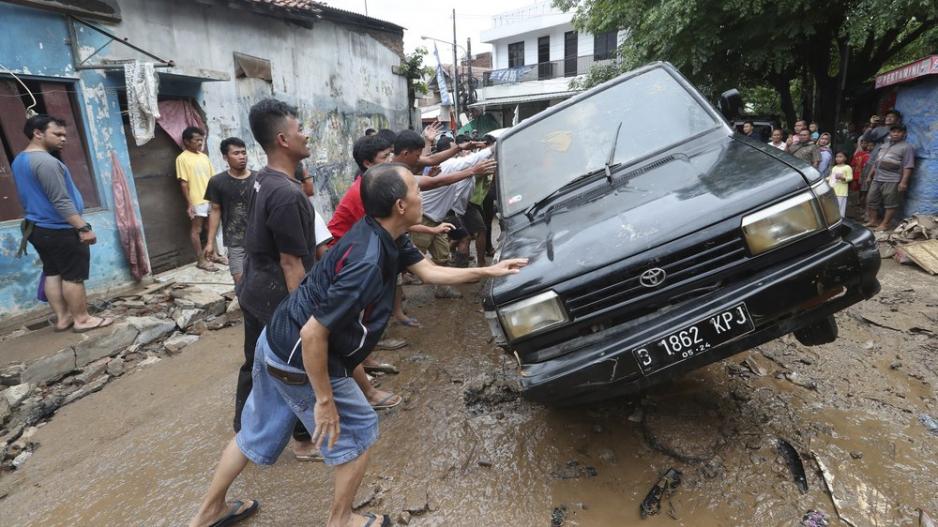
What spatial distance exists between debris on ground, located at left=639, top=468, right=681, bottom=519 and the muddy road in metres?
0.03

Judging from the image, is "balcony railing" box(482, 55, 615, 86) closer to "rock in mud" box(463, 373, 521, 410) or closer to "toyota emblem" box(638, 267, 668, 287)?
"rock in mud" box(463, 373, 521, 410)

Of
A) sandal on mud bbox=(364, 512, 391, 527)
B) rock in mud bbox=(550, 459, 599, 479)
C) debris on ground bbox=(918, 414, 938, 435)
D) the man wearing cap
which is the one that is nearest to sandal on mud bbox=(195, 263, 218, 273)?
sandal on mud bbox=(364, 512, 391, 527)

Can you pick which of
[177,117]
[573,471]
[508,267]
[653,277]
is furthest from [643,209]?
[177,117]

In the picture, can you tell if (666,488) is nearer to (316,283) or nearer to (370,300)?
(370,300)

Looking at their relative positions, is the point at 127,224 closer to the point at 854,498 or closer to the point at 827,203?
the point at 827,203

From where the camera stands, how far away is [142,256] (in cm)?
559

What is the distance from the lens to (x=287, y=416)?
192cm

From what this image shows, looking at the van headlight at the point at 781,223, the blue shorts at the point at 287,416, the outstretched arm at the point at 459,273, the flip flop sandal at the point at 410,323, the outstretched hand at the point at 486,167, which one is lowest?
the flip flop sandal at the point at 410,323

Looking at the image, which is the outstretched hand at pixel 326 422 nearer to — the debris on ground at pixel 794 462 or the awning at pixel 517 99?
the debris on ground at pixel 794 462

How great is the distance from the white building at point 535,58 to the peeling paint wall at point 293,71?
1561 centimetres

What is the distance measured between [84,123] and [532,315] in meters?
5.60

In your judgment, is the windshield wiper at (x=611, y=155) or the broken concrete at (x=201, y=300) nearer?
the windshield wiper at (x=611, y=155)

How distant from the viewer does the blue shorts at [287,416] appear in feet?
Answer: 5.92

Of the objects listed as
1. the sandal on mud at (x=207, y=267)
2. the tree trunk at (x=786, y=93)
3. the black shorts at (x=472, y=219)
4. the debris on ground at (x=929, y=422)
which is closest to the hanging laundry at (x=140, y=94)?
the sandal on mud at (x=207, y=267)
